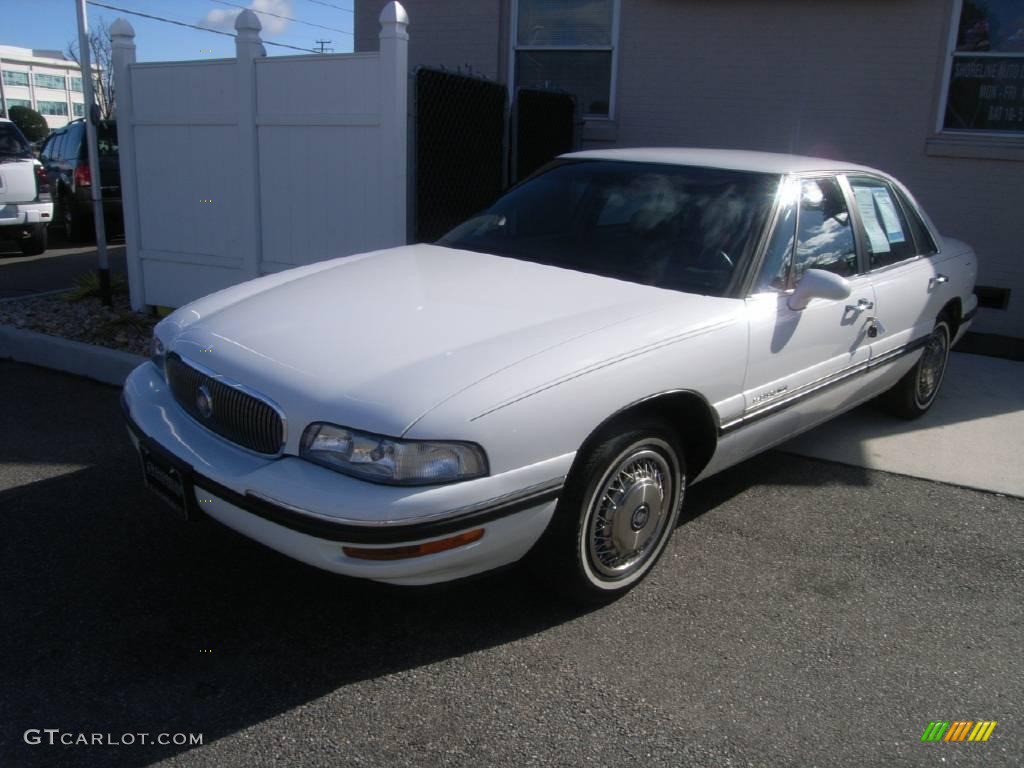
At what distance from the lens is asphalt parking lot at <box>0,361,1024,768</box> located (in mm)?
2658

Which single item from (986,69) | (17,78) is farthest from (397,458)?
(17,78)

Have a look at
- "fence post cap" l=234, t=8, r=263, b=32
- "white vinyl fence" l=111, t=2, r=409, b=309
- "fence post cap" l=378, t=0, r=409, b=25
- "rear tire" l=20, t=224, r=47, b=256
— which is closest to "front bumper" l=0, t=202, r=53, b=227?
"rear tire" l=20, t=224, r=47, b=256

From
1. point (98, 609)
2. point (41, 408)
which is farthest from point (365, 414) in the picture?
point (41, 408)

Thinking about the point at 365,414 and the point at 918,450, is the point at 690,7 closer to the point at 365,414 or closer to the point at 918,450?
the point at 918,450

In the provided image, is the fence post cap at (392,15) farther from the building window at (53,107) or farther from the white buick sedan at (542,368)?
the building window at (53,107)

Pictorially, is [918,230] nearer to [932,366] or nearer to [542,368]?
[932,366]

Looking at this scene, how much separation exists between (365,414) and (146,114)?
5.80m

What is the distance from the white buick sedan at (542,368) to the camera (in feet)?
8.87

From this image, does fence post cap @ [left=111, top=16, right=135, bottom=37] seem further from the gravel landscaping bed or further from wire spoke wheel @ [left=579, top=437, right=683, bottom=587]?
wire spoke wheel @ [left=579, top=437, right=683, bottom=587]

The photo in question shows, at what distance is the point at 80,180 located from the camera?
13.8 meters

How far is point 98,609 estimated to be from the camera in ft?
10.7

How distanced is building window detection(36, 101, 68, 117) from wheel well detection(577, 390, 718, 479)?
78.0m

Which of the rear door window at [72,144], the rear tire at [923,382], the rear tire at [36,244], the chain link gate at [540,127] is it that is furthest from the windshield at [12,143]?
the rear tire at [923,382]

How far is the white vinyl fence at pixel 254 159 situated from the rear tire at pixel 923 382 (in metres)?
3.36
